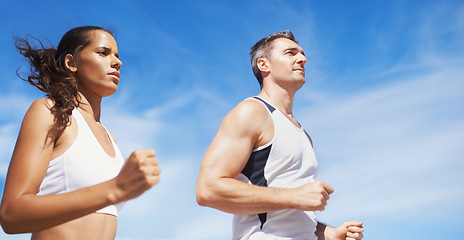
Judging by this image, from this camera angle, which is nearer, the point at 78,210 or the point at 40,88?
the point at 78,210

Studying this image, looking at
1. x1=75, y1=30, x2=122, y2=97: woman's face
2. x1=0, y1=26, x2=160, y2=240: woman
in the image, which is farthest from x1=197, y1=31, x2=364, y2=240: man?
x1=75, y1=30, x2=122, y2=97: woman's face

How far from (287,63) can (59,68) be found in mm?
2268

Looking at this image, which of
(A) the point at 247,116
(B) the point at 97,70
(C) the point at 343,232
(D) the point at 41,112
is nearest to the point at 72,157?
(D) the point at 41,112

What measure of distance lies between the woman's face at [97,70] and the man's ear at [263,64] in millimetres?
1596

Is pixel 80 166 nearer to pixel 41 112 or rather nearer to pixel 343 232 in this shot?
pixel 41 112

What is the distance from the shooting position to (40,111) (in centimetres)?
332

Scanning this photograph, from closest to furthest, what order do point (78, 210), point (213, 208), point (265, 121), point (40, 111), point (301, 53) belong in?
point (78, 210) → point (40, 111) → point (213, 208) → point (265, 121) → point (301, 53)

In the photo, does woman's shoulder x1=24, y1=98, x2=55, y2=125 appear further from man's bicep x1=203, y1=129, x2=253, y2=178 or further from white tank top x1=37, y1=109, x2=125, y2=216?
man's bicep x1=203, y1=129, x2=253, y2=178

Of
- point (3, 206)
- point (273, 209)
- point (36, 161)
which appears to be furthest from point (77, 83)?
point (273, 209)

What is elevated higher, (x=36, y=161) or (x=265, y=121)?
(x=265, y=121)

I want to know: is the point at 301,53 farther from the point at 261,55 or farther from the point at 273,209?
the point at 273,209

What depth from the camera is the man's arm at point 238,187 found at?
385 cm

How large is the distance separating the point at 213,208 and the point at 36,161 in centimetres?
152

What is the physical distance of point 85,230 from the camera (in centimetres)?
352
